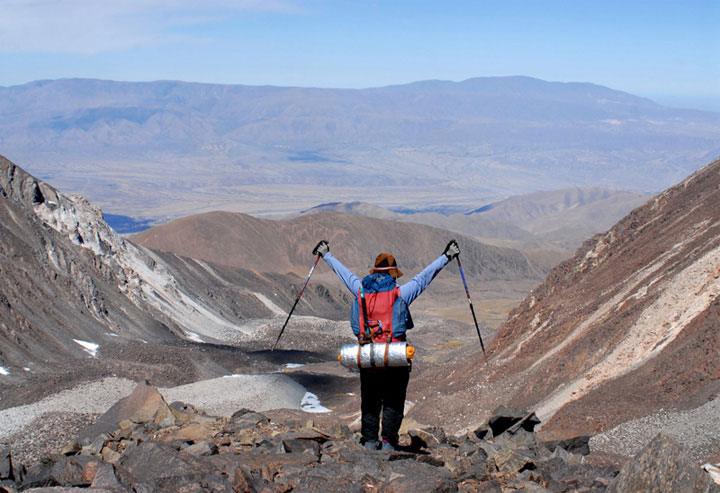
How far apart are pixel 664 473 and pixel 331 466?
9.80 ft

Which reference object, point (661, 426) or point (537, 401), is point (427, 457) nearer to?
point (661, 426)

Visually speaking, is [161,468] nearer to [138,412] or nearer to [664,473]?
[664,473]

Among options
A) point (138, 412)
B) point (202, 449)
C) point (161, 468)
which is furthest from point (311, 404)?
point (161, 468)

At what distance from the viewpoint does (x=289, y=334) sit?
48938 mm

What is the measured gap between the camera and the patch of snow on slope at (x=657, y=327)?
52.9 ft

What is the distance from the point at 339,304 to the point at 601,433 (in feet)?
204

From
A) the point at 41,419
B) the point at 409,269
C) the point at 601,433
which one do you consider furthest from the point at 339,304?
the point at 601,433

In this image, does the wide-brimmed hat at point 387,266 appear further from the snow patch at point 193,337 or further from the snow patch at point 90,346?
the snow patch at point 193,337

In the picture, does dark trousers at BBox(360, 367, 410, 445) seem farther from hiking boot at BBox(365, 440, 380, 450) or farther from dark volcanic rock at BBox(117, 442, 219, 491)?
dark volcanic rock at BBox(117, 442, 219, 491)

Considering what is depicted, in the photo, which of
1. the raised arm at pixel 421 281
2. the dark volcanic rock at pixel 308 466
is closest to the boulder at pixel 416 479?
the dark volcanic rock at pixel 308 466

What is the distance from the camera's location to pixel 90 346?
33312mm

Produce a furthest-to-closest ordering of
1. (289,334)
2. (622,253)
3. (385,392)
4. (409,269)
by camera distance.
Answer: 1. (409,269)
2. (289,334)
3. (622,253)
4. (385,392)

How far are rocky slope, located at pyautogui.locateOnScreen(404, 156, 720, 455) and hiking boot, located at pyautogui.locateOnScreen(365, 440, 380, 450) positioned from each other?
3.03m

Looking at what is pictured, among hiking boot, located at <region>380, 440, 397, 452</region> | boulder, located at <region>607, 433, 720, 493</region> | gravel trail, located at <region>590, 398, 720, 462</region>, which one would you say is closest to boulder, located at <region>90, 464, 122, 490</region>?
hiking boot, located at <region>380, 440, 397, 452</region>
